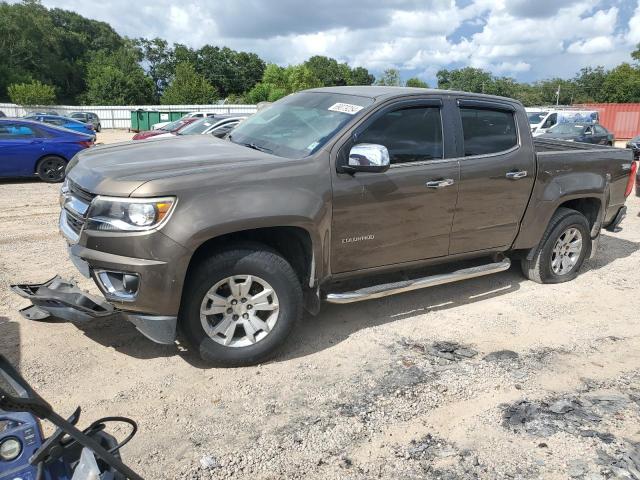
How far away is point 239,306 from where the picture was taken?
3709mm

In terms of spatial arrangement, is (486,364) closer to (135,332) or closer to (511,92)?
(135,332)

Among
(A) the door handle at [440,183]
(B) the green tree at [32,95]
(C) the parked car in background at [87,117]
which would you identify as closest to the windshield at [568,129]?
(A) the door handle at [440,183]

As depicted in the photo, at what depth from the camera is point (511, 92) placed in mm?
89625

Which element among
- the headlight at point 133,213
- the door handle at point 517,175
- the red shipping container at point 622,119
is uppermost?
the red shipping container at point 622,119

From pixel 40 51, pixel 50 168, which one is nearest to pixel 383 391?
pixel 50 168

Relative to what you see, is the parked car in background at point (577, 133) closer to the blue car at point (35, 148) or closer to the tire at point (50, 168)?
the blue car at point (35, 148)

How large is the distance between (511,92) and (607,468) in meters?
95.5

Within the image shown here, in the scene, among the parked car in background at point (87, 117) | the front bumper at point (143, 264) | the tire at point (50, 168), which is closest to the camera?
the front bumper at point (143, 264)

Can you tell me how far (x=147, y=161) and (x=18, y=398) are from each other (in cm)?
251

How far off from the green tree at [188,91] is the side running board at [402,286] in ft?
200

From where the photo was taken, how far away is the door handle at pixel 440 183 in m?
4.37

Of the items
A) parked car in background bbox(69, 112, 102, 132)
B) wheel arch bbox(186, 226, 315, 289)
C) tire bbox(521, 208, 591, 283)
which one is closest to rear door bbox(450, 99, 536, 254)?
tire bbox(521, 208, 591, 283)

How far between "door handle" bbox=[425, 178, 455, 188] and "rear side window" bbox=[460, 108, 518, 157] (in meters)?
0.37

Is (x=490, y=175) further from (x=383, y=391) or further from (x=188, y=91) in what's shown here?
(x=188, y=91)
